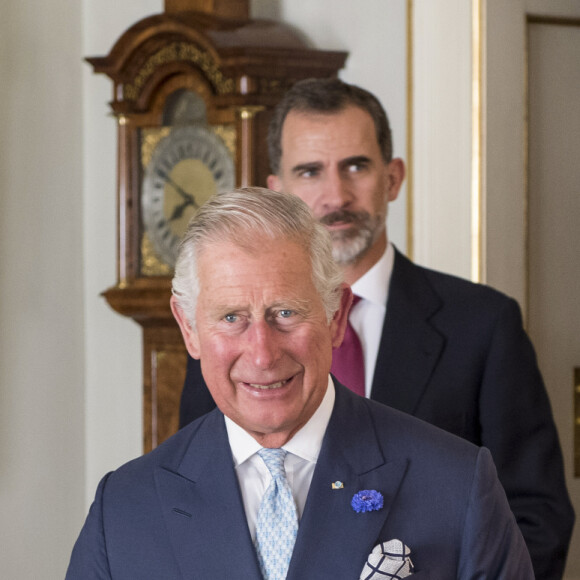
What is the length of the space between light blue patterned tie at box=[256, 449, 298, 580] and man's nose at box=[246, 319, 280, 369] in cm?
17

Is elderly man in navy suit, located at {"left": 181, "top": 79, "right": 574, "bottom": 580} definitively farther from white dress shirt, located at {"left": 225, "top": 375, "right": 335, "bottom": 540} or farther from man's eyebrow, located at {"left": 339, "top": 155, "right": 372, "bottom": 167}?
white dress shirt, located at {"left": 225, "top": 375, "right": 335, "bottom": 540}

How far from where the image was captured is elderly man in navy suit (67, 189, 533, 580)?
145 cm

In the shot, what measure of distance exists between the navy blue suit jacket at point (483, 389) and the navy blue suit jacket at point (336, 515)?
512 mm

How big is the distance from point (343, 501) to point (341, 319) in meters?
0.27

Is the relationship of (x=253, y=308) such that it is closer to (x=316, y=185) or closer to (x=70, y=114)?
(x=316, y=185)

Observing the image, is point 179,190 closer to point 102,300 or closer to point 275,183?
point 102,300

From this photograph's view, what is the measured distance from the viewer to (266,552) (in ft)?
4.97

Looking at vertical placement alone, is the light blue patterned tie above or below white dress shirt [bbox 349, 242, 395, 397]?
below

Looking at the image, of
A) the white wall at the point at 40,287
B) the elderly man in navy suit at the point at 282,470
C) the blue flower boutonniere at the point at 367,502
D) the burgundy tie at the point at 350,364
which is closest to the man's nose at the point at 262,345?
the elderly man in navy suit at the point at 282,470

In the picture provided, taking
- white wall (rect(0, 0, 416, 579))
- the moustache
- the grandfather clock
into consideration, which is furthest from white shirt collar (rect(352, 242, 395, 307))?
white wall (rect(0, 0, 416, 579))

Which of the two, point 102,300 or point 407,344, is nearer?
point 407,344

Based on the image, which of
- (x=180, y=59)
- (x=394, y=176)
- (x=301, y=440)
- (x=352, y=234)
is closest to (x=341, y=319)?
(x=301, y=440)

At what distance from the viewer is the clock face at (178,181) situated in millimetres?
3830

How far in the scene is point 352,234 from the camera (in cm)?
216
